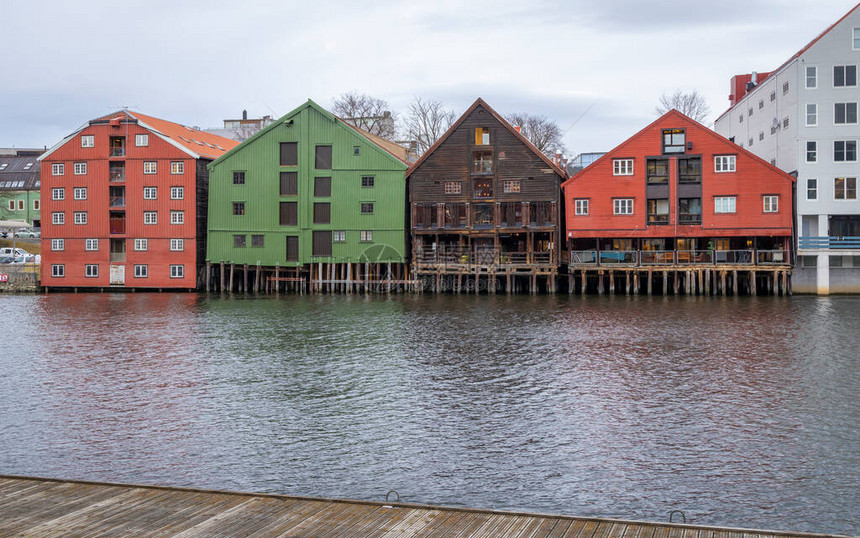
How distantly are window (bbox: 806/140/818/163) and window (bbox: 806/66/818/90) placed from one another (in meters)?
3.84

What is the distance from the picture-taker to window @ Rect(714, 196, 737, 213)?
55.0 meters

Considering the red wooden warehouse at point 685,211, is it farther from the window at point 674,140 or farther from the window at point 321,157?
the window at point 321,157

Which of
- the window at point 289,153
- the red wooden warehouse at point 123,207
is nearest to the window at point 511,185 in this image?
the window at point 289,153

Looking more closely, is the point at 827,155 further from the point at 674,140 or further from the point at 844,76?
the point at 674,140

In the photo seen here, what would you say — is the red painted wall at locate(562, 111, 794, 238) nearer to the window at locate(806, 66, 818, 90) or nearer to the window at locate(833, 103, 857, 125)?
the window at locate(833, 103, 857, 125)

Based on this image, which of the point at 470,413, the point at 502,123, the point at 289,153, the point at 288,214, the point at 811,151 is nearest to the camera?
the point at 470,413

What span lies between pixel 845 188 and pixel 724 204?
8036 mm

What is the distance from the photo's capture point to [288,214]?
200ft

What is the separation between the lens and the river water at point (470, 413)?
14.1 m

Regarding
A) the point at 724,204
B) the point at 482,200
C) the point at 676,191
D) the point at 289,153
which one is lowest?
the point at 724,204

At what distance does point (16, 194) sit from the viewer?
100375mm

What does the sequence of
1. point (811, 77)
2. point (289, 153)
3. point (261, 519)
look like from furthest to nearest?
1. point (289, 153)
2. point (811, 77)
3. point (261, 519)

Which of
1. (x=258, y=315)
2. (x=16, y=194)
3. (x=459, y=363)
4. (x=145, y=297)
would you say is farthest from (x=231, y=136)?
(x=459, y=363)

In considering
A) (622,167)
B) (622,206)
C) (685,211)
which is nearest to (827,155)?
(685,211)
